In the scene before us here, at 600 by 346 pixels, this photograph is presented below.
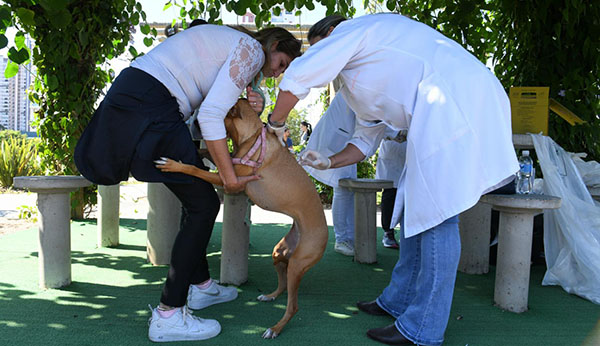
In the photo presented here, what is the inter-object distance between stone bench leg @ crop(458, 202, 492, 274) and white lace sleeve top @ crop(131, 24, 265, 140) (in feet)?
7.22

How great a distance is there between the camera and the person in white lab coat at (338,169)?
3.84 meters

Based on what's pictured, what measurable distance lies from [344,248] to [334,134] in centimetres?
104

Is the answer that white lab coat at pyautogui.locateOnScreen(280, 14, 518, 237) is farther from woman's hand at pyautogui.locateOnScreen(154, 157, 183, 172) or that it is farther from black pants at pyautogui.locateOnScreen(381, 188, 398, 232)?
black pants at pyautogui.locateOnScreen(381, 188, 398, 232)

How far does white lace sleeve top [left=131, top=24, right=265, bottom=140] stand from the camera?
2.03m

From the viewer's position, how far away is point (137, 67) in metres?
2.07

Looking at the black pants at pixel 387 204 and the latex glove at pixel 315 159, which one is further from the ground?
the latex glove at pixel 315 159

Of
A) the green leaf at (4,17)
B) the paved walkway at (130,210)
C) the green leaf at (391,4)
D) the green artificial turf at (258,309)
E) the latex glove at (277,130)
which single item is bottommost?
the paved walkway at (130,210)

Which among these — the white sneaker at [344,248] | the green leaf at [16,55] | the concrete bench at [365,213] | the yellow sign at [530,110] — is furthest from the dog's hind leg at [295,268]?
the yellow sign at [530,110]

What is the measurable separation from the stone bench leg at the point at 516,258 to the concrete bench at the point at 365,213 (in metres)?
1.05

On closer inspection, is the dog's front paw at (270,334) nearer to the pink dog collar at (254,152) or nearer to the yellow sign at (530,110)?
the pink dog collar at (254,152)

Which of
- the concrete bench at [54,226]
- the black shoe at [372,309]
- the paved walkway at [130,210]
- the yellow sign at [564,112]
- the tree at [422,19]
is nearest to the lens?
the black shoe at [372,309]

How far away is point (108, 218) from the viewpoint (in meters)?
4.20

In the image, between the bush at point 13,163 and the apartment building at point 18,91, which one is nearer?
the apartment building at point 18,91

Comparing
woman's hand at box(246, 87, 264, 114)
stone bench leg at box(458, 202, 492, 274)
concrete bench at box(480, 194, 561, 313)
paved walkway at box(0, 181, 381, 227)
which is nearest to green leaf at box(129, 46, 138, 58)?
paved walkway at box(0, 181, 381, 227)
